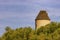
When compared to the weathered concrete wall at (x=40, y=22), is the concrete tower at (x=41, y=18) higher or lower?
higher

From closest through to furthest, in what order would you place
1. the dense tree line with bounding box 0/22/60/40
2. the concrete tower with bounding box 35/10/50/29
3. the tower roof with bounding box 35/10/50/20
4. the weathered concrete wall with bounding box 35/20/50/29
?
the dense tree line with bounding box 0/22/60/40 → the weathered concrete wall with bounding box 35/20/50/29 → the concrete tower with bounding box 35/10/50/29 → the tower roof with bounding box 35/10/50/20

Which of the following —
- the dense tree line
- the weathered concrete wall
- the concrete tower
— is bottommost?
the dense tree line

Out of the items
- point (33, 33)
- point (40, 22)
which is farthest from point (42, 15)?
point (33, 33)

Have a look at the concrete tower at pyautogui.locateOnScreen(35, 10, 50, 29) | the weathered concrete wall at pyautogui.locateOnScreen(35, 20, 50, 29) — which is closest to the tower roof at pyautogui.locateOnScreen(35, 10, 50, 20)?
the concrete tower at pyautogui.locateOnScreen(35, 10, 50, 29)

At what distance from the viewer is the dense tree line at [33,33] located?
1362 inches

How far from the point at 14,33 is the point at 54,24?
5.44m

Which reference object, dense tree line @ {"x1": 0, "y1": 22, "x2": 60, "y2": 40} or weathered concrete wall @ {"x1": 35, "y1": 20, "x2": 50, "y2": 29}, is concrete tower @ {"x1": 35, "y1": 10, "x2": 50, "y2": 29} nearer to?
weathered concrete wall @ {"x1": 35, "y1": 20, "x2": 50, "y2": 29}

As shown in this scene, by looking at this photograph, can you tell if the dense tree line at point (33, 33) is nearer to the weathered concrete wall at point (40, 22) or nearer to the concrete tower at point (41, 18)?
the weathered concrete wall at point (40, 22)

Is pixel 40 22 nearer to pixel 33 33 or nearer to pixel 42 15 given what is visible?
pixel 42 15

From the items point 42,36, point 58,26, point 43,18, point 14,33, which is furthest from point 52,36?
point 43,18

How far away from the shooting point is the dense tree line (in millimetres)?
34588

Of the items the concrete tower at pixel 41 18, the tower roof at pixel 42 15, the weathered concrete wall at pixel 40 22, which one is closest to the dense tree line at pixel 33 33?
the weathered concrete wall at pixel 40 22

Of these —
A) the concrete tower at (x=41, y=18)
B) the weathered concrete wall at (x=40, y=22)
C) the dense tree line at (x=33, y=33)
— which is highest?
the concrete tower at (x=41, y=18)

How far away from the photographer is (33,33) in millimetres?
37969
